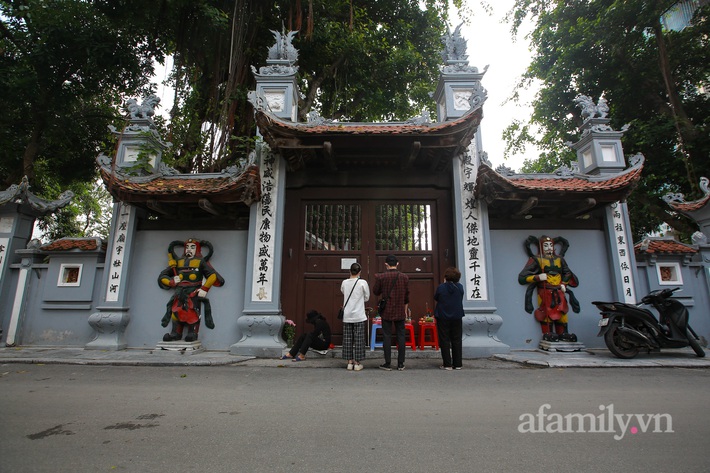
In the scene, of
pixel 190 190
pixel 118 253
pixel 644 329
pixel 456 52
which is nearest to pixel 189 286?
pixel 118 253

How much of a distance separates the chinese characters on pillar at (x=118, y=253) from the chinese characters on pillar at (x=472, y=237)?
6500 millimetres

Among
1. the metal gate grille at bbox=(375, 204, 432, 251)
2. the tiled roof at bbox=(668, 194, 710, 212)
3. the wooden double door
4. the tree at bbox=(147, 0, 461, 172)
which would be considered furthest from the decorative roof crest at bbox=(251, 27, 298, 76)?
the tiled roof at bbox=(668, 194, 710, 212)

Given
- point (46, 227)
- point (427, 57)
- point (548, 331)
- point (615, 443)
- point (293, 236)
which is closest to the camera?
point (615, 443)

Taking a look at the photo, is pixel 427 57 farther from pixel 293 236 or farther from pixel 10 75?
pixel 10 75

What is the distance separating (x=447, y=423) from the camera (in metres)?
2.92

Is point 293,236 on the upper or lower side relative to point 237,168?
lower

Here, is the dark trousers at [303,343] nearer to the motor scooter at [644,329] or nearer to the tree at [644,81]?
the motor scooter at [644,329]

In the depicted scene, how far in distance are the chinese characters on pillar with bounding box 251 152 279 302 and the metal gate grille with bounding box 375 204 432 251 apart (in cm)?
206

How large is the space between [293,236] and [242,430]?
4.92 meters

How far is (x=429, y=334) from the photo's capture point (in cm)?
707

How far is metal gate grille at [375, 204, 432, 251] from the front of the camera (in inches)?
294

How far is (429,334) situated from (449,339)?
1.69m

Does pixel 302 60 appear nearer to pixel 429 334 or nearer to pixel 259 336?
pixel 259 336

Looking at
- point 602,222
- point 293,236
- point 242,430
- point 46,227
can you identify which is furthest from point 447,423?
point 46,227
